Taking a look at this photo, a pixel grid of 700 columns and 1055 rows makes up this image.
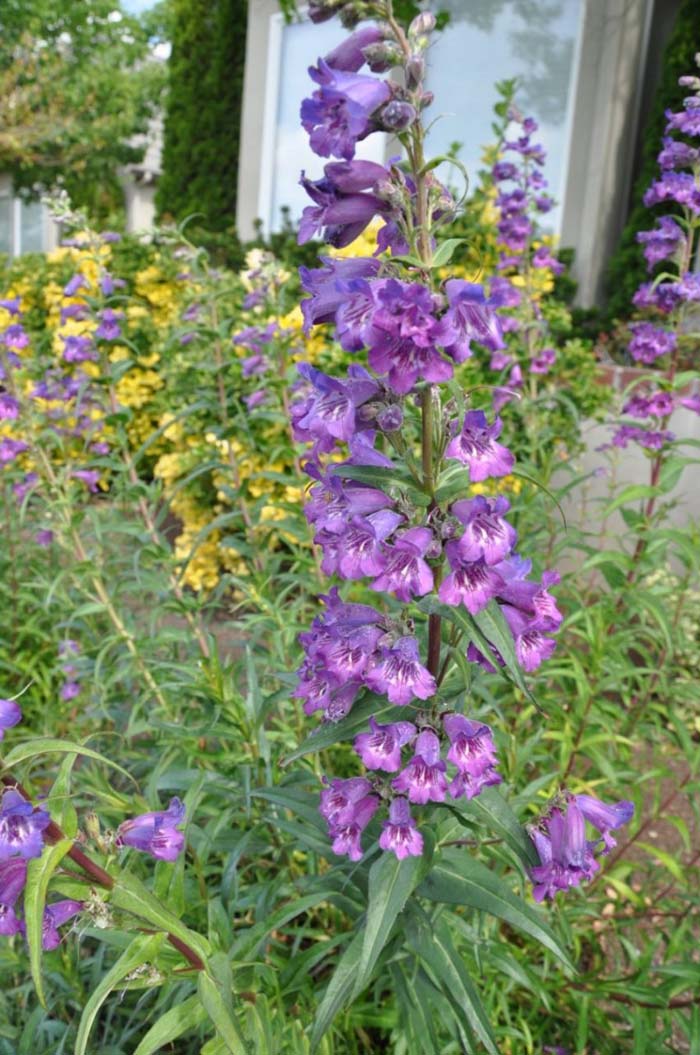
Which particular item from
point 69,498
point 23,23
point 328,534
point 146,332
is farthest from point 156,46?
point 328,534

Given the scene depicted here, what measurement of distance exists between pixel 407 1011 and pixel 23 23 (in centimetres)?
2439

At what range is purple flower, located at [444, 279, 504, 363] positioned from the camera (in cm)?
114

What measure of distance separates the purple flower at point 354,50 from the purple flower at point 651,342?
1866 millimetres

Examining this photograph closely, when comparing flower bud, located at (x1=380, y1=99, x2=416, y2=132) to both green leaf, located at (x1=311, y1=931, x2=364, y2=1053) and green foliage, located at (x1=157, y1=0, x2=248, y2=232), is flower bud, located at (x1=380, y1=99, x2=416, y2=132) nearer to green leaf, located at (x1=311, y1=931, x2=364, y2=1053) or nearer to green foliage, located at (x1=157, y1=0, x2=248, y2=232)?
green leaf, located at (x1=311, y1=931, x2=364, y2=1053)

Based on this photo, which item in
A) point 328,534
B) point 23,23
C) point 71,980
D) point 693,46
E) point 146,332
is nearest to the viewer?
point 328,534

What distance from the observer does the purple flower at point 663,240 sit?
2782 millimetres

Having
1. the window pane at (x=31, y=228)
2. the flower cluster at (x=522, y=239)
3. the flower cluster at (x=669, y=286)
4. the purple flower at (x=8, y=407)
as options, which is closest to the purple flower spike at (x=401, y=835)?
the flower cluster at (x=669, y=286)

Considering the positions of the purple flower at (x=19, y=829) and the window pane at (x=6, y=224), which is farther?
the window pane at (x=6, y=224)

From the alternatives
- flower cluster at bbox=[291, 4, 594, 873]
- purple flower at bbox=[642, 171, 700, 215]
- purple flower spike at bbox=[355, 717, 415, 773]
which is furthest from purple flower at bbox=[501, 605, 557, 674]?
purple flower at bbox=[642, 171, 700, 215]

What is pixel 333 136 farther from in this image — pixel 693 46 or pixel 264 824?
pixel 693 46

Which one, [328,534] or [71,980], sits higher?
[328,534]

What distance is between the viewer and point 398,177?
1.20 meters

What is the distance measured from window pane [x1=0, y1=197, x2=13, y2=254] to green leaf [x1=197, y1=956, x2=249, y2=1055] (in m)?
28.1

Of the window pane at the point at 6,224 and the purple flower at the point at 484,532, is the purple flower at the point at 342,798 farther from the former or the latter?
the window pane at the point at 6,224
